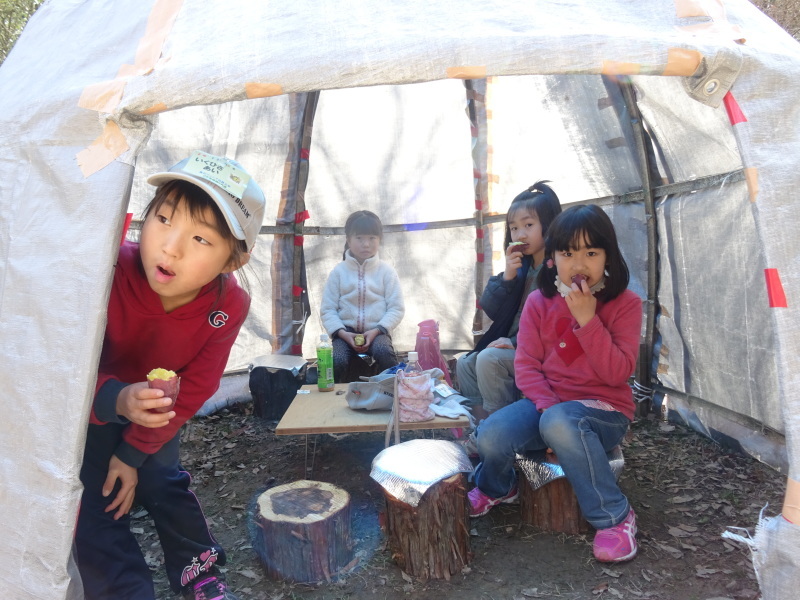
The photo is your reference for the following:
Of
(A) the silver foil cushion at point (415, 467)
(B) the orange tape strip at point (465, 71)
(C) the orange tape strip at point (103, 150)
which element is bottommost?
(A) the silver foil cushion at point (415, 467)

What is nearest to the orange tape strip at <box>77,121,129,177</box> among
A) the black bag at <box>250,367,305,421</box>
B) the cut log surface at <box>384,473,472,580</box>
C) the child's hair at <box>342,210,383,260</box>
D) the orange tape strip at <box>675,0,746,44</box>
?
the cut log surface at <box>384,473,472,580</box>

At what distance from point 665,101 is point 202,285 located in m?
3.21

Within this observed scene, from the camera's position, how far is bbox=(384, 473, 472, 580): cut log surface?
8.85ft

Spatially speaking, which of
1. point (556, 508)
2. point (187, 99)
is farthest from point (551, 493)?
point (187, 99)

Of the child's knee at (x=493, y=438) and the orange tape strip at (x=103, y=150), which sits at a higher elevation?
the orange tape strip at (x=103, y=150)

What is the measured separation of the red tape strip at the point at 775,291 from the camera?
192 cm

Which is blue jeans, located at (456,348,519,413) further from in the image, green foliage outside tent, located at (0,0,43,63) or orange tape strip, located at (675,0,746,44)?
green foliage outside tent, located at (0,0,43,63)

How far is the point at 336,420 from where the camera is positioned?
11.4 ft

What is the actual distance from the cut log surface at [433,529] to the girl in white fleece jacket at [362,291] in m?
2.64

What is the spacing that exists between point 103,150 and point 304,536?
1.84 meters

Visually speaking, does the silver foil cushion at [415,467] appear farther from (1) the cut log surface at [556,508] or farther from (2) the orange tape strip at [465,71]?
(2) the orange tape strip at [465,71]

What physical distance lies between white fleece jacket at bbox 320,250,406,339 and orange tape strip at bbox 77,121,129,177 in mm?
3475

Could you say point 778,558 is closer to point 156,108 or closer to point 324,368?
point 156,108

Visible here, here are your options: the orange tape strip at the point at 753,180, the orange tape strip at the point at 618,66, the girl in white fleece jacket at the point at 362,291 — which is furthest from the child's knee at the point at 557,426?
the girl in white fleece jacket at the point at 362,291
